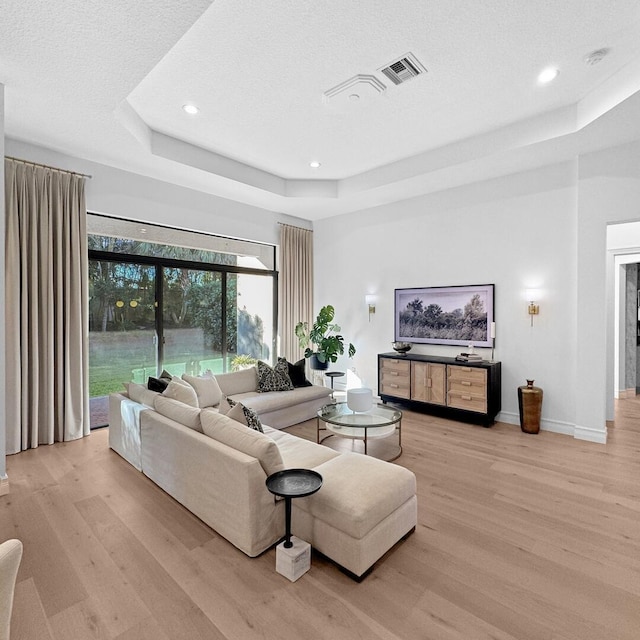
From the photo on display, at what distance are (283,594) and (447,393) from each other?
357 cm

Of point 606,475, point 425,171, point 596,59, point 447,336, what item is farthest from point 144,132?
point 606,475

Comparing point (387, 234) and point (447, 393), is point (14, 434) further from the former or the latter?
point (387, 234)

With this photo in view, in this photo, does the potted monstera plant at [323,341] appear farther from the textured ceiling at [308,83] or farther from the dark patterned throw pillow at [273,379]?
the textured ceiling at [308,83]

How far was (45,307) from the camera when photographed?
12.7 feet

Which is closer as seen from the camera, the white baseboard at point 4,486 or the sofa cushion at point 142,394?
the white baseboard at point 4,486

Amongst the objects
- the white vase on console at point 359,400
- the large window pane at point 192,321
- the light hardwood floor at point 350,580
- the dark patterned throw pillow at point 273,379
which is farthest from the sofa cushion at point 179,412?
the large window pane at point 192,321

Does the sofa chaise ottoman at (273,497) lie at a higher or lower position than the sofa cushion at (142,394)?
lower

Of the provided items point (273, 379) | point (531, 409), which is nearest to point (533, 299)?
point (531, 409)

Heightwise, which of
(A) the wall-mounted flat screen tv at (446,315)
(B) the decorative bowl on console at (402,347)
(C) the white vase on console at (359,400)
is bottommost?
Answer: (C) the white vase on console at (359,400)

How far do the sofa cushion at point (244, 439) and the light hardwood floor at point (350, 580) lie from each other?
55 cm

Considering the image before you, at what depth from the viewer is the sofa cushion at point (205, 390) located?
4.17m

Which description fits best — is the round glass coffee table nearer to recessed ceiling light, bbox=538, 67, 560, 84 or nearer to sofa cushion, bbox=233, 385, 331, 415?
sofa cushion, bbox=233, 385, 331, 415

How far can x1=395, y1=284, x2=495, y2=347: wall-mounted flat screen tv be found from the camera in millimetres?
5031

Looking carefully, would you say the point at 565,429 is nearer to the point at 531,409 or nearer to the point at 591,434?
the point at 591,434
